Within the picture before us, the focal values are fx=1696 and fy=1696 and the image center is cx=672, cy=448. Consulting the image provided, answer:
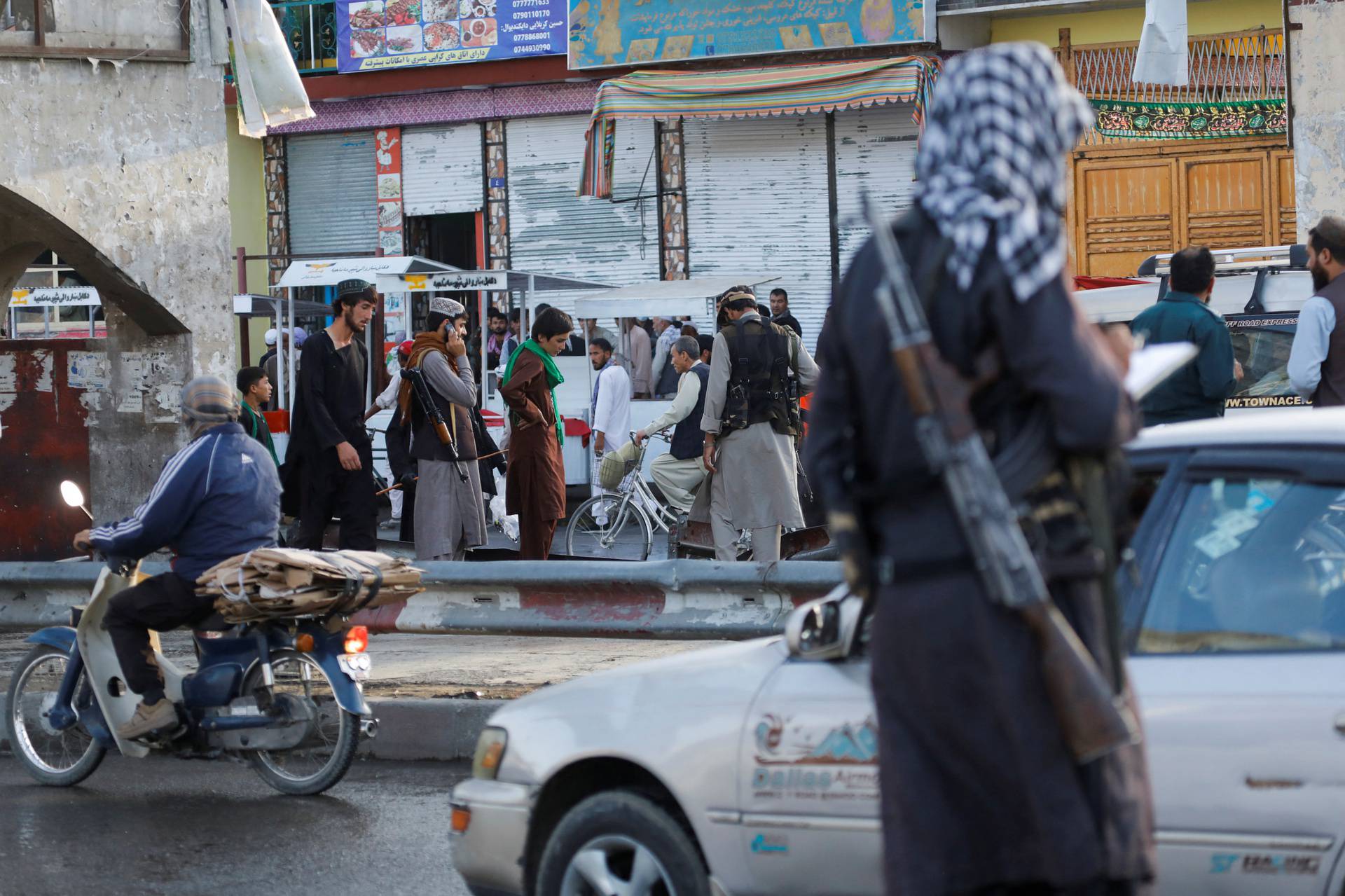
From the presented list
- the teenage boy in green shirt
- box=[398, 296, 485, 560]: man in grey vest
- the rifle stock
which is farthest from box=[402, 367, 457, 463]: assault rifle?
the rifle stock

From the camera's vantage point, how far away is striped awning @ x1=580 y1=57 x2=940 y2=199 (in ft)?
64.7

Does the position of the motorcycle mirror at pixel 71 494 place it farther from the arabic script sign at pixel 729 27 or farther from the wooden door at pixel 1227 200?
the wooden door at pixel 1227 200

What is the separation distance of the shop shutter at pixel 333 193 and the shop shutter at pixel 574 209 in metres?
2.31

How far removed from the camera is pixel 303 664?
21.0 ft

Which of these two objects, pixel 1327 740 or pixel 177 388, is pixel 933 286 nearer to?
pixel 1327 740

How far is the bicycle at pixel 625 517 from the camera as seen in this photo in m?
13.8

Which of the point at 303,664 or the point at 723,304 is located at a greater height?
the point at 723,304

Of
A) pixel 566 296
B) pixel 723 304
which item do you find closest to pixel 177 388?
pixel 723 304

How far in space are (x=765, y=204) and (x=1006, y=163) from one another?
63.4 feet

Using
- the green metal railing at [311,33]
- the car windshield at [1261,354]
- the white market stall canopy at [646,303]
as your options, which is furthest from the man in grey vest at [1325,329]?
the green metal railing at [311,33]

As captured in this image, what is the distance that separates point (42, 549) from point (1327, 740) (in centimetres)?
1116

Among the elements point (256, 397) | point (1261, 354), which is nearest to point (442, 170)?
point (256, 397)

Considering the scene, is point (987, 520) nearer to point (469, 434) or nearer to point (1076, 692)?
point (1076, 692)

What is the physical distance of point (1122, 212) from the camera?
1991 cm
